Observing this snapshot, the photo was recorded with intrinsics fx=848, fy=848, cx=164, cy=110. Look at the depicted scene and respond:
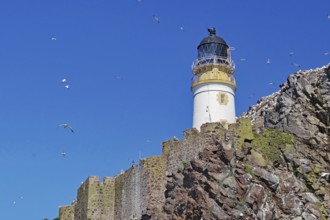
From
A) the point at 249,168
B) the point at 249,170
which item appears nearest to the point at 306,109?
the point at 249,168

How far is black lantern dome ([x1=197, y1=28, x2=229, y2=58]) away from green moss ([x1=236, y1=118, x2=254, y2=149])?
14.5m

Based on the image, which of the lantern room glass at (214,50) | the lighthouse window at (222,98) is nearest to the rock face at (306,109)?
the lighthouse window at (222,98)

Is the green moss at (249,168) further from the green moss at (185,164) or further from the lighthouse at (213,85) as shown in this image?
the lighthouse at (213,85)

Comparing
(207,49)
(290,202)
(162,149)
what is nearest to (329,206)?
(290,202)

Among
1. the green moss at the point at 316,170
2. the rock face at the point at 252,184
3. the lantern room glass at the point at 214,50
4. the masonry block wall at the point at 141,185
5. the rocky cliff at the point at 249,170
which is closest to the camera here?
the rock face at the point at 252,184

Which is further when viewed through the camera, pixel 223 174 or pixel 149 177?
pixel 149 177

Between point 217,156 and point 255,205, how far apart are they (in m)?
4.07

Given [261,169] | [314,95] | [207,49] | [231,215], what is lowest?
[231,215]

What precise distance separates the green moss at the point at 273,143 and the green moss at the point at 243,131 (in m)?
0.55

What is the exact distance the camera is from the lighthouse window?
6253cm

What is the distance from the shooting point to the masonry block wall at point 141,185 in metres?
53.4

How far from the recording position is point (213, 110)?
2443 inches

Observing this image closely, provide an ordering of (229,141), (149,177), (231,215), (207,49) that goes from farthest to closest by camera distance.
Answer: (207,49) → (149,177) → (229,141) → (231,215)

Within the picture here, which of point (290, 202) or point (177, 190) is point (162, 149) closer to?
point (177, 190)
